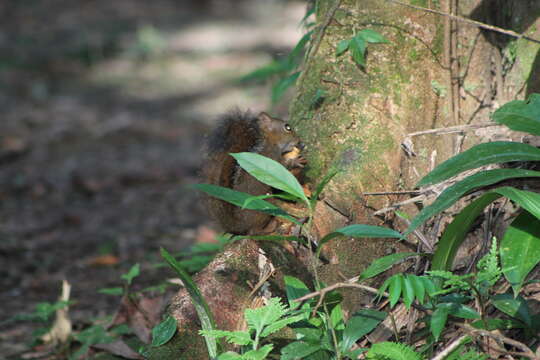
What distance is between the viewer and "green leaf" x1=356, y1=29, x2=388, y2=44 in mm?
2104

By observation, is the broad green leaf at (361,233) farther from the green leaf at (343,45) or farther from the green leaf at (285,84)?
the green leaf at (285,84)

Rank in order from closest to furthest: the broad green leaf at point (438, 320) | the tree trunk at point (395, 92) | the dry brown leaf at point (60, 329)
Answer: the broad green leaf at point (438, 320), the tree trunk at point (395, 92), the dry brown leaf at point (60, 329)

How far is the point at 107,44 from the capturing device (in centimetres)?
859

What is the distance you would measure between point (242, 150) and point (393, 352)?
1.06 m

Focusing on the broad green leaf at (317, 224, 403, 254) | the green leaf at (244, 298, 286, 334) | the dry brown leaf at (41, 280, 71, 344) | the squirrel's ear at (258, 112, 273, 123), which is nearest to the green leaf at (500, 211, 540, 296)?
the broad green leaf at (317, 224, 403, 254)

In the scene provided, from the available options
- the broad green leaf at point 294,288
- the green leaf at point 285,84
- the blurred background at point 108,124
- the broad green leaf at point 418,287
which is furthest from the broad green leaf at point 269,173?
the green leaf at point 285,84

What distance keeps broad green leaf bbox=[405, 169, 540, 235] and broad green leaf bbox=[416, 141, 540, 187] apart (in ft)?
0.13

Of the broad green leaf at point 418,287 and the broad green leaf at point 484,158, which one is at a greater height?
the broad green leaf at point 484,158

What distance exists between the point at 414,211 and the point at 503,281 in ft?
1.38

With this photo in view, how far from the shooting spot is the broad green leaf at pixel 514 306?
4.90 ft

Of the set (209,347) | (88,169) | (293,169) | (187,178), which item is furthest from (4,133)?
(209,347)

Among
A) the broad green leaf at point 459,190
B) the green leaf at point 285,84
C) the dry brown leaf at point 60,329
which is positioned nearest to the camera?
the broad green leaf at point 459,190

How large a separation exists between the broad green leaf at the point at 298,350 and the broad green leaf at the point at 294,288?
0.50ft

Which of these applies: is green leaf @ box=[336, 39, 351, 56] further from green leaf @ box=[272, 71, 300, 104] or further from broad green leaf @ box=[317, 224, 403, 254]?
→ broad green leaf @ box=[317, 224, 403, 254]
